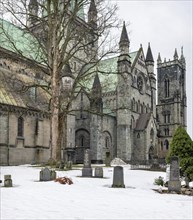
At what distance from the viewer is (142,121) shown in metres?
51.0

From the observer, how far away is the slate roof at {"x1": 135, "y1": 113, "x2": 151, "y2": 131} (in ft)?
164

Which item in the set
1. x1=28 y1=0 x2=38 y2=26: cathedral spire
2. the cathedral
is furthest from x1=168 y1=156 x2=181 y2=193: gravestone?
x1=28 y1=0 x2=38 y2=26: cathedral spire

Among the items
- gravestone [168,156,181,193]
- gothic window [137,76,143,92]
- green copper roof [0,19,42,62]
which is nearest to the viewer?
gravestone [168,156,181,193]

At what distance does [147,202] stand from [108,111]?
3967cm

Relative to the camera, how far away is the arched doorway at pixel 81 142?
44.9 m

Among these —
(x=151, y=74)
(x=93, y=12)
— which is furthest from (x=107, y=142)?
(x=93, y=12)

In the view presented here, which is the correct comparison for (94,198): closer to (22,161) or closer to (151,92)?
(22,161)

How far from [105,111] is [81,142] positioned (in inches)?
259

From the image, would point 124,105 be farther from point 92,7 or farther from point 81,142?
point 92,7

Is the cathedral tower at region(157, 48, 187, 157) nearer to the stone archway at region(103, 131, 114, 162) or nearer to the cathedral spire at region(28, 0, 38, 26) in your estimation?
the stone archway at region(103, 131, 114, 162)

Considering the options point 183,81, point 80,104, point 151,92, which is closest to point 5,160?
point 80,104

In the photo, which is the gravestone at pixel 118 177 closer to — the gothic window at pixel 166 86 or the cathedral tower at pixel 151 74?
the cathedral tower at pixel 151 74

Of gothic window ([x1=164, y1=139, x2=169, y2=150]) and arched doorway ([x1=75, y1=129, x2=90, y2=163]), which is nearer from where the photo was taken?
arched doorway ([x1=75, y1=129, x2=90, y2=163])

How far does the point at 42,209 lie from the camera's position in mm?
7867
